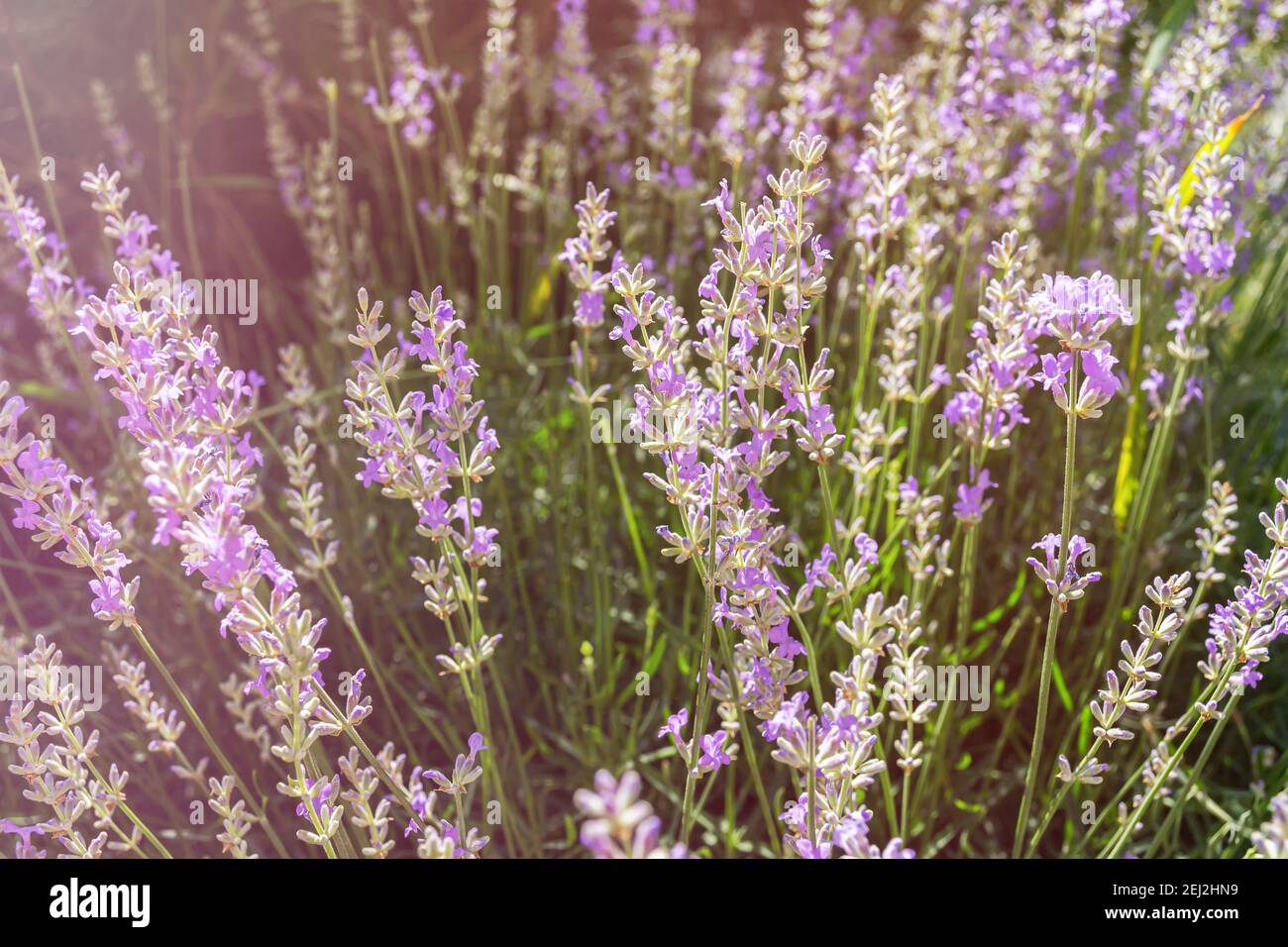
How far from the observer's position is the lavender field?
1220mm

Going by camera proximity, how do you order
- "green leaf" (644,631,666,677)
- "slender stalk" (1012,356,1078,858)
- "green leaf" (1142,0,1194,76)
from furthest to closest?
"green leaf" (1142,0,1194,76) → "green leaf" (644,631,666,677) → "slender stalk" (1012,356,1078,858)

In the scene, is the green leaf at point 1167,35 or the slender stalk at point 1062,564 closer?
the slender stalk at point 1062,564

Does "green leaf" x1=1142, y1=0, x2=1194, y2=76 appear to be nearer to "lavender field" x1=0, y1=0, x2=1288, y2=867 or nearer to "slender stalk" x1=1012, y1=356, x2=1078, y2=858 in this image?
"lavender field" x1=0, y1=0, x2=1288, y2=867

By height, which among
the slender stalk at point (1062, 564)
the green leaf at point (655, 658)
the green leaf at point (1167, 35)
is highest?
the green leaf at point (1167, 35)

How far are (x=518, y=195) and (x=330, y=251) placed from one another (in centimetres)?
136

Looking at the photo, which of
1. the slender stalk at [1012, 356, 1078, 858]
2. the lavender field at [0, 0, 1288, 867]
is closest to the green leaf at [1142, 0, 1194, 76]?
the lavender field at [0, 0, 1288, 867]

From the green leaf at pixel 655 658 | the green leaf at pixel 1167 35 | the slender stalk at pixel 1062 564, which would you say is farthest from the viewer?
the green leaf at pixel 1167 35

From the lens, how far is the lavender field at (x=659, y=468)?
1.22m

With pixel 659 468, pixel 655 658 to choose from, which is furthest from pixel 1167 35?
pixel 655 658

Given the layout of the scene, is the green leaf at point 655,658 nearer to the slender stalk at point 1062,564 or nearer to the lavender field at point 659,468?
the lavender field at point 659,468

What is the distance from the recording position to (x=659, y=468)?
7.80 feet

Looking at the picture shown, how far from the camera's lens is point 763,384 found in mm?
1231

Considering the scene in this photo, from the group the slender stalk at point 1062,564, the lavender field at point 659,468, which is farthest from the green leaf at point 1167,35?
the slender stalk at point 1062,564
